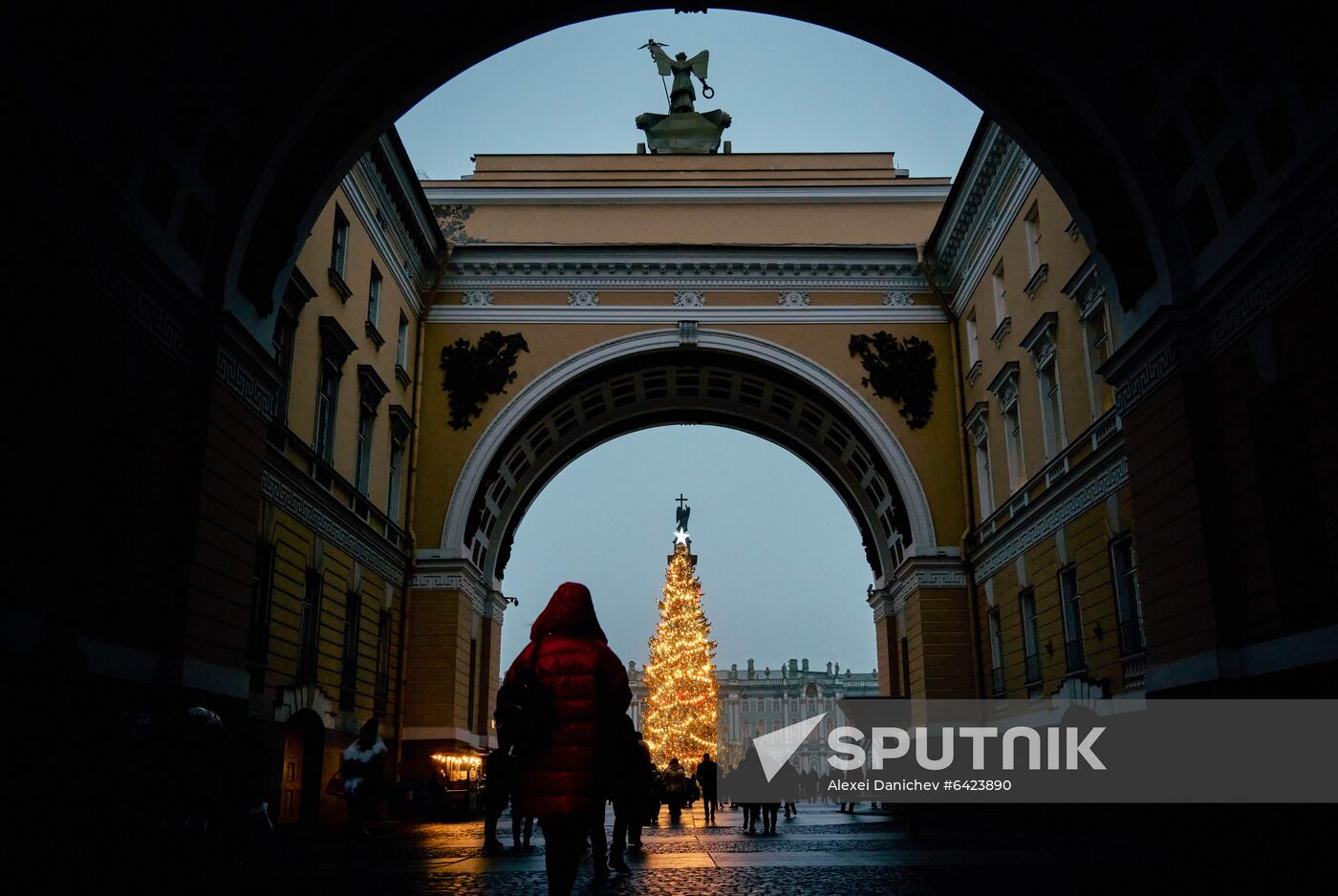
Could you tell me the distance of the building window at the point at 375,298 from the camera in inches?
1027

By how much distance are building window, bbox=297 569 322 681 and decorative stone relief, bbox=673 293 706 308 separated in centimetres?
1390

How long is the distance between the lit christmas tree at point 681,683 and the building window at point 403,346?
3407cm

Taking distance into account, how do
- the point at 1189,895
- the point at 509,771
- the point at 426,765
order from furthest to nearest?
the point at 426,765 → the point at 1189,895 → the point at 509,771

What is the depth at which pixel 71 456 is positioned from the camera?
1012cm

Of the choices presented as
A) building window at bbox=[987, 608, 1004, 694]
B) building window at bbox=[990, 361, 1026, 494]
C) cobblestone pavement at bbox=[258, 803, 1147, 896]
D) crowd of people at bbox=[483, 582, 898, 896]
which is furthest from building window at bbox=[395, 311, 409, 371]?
crowd of people at bbox=[483, 582, 898, 896]

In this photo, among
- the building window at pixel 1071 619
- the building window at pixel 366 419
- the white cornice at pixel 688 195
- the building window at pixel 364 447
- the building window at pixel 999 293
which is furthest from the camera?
the white cornice at pixel 688 195

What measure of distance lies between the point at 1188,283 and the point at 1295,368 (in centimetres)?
257

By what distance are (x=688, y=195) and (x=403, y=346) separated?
1017 cm

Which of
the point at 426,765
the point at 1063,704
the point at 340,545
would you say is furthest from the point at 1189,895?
the point at 426,765

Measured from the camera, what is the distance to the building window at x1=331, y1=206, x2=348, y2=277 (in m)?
23.1

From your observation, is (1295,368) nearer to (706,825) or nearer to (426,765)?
(706,825)
